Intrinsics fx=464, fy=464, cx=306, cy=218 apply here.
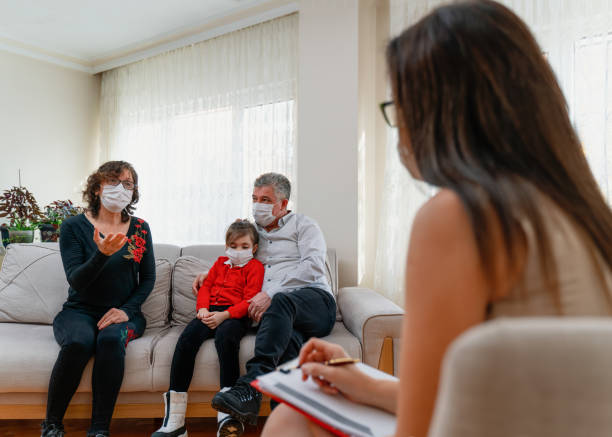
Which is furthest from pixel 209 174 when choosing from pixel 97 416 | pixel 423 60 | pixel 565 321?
pixel 565 321

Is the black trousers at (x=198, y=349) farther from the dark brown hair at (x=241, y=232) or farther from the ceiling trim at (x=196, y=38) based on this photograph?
the ceiling trim at (x=196, y=38)

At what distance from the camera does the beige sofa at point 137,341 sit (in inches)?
72.4

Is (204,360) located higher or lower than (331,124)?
lower

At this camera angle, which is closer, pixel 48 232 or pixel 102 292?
pixel 102 292

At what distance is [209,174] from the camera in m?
4.07

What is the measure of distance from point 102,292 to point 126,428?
619 millimetres

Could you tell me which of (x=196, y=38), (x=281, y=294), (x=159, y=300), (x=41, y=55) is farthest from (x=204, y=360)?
(x=41, y=55)

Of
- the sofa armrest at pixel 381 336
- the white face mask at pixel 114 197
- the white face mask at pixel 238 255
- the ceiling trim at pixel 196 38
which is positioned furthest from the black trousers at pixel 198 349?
the ceiling trim at pixel 196 38

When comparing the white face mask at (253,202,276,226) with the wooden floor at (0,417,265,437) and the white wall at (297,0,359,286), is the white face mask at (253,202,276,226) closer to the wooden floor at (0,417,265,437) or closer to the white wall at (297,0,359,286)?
the white wall at (297,0,359,286)

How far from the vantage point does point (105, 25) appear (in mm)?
3992

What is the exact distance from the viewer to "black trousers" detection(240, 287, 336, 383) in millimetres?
1810

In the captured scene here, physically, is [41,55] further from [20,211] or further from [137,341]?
[137,341]

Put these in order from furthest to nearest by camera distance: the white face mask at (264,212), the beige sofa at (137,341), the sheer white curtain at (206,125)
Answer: the sheer white curtain at (206,125) → the white face mask at (264,212) → the beige sofa at (137,341)

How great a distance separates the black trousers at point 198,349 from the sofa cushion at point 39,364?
0.43 ft
